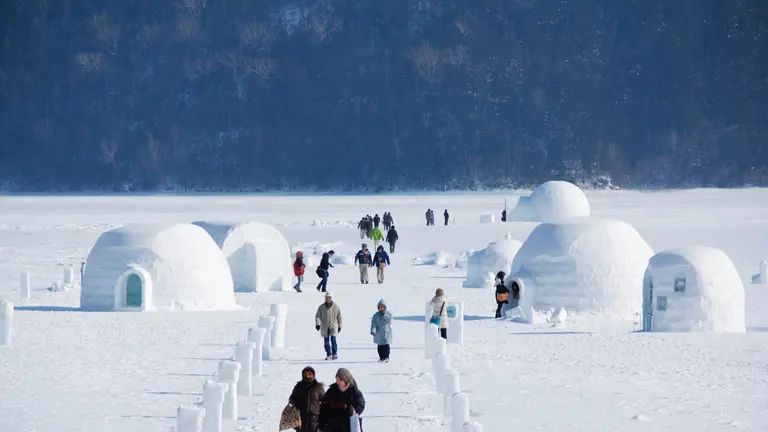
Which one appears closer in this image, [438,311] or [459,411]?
[459,411]

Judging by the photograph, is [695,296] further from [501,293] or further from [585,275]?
[501,293]

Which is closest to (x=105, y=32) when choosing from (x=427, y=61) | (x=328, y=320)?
(x=427, y=61)

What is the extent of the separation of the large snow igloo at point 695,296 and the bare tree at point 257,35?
397 feet

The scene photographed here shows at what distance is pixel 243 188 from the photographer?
128 meters

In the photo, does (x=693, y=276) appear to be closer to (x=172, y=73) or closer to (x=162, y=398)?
(x=162, y=398)

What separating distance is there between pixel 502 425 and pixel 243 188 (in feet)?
374

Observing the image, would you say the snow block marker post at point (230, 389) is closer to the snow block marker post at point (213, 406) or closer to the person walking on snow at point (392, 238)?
the snow block marker post at point (213, 406)

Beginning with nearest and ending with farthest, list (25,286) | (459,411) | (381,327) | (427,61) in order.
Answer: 1. (459,411)
2. (381,327)
3. (25,286)
4. (427,61)

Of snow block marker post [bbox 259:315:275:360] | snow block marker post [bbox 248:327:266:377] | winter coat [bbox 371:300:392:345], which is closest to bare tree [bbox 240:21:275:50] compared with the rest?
snow block marker post [bbox 259:315:275:360]

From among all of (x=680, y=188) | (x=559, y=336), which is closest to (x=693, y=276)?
(x=559, y=336)

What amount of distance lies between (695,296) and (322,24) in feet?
403

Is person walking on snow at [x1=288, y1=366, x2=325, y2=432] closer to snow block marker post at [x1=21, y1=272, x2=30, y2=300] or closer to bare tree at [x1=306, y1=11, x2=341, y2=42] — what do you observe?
snow block marker post at [x1=21, y1=272, x2=30, y2=300]

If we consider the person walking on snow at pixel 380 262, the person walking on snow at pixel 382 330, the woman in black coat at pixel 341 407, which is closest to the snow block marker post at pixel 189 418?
the woman in black coat at pixel 341 407

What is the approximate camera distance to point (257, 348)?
18.2m
